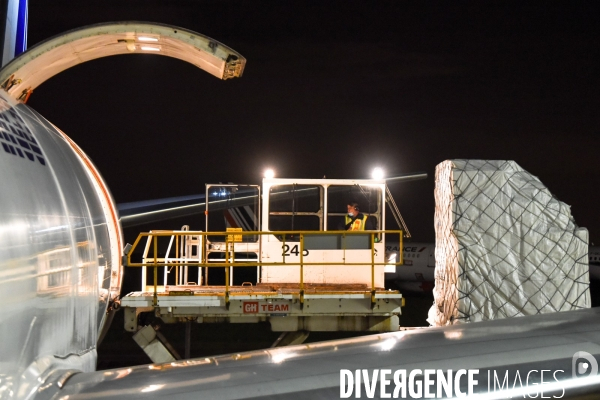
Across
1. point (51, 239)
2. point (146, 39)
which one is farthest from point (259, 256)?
point (51, 239)

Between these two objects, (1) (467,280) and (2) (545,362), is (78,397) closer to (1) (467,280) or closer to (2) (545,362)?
(2) (545,362)

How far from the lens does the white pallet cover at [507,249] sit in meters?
11.1

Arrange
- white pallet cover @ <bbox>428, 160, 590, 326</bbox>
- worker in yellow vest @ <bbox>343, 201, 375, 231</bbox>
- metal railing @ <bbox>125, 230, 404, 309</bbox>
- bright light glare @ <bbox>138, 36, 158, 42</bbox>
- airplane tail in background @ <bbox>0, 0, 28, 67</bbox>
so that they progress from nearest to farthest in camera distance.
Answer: bright light glare @ <bbox>138, 36, 158, 42</bbox> < metal railing @ <bbox>125, 230, 404, 309</bbox> < airplane tail in background @ <bbox>0, 0, 28, 67</bbox> < white pallet cover @ <bbox>428, 160, 590, 326</bbox> < worker in yellow vest @ <bbox>343, 201, 375, 231</bbox>

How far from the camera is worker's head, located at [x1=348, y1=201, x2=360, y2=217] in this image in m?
11.2

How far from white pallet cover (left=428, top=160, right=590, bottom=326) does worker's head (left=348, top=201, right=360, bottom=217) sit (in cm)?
162

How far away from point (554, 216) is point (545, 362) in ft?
24.7

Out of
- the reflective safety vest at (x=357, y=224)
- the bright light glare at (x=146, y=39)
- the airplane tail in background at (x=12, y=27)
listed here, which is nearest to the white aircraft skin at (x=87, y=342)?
the bright light glare at (x=146, y=39)

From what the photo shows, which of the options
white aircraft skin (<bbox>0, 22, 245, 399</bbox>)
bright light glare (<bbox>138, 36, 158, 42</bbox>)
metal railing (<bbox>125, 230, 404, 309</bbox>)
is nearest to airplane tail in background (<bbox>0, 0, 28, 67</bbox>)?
white aircraft skin (<bbox>0, 22, 245, 399</bbox>)

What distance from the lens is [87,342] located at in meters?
5.54

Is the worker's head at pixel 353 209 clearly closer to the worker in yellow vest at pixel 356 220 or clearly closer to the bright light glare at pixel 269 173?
the worker in yellow vest at pixel 356 220

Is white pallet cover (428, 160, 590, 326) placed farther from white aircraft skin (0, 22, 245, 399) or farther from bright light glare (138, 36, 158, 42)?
bright light glare (138, 36, 158, 42)

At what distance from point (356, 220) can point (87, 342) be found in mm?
6286

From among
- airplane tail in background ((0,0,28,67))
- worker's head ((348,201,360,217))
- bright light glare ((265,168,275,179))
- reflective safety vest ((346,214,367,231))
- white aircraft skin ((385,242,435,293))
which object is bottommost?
white aircraft skin ((385,242,435,293))

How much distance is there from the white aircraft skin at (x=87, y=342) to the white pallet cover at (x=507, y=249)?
5.44 meters
